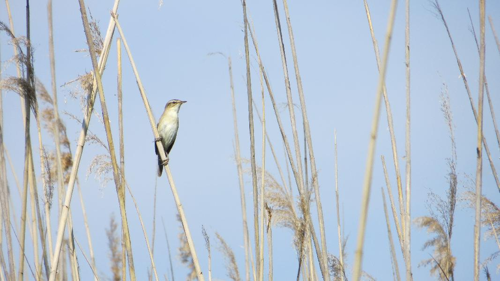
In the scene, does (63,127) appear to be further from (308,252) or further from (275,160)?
(308,252)

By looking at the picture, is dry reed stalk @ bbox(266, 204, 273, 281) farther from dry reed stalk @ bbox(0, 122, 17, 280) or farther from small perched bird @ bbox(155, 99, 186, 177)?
small perched bird @ bbox(155, 99, 186, 177)

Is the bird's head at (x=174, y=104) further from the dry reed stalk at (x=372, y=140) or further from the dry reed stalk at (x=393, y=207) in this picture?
the dry reed stalk at (x=372, y=140)

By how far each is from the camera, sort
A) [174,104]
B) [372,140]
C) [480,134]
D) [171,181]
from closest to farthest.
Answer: [372,140] → [171,181] → [480,134] → [174,104]

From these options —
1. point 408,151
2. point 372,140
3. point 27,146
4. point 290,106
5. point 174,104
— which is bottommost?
point 372,140

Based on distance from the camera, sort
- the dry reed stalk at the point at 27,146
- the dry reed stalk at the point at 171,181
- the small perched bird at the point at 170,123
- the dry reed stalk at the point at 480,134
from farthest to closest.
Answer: the small perched bird at the point at 170,123, the dry reed stalk at the point at 27,146, the dry reed stalk at the point at 480,134, the dry reed stalk at the point at 171,181

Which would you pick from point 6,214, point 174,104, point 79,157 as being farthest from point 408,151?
point 174,104

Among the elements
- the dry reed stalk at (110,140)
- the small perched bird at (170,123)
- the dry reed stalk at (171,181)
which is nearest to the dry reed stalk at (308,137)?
the dry reed stalk at (171,181)

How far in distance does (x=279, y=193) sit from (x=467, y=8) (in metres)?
1.81

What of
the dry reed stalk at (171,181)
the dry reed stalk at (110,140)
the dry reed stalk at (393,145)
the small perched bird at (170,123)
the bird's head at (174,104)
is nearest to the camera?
the dry reed stalk at (110,140)

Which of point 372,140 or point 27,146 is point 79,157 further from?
point 372,140

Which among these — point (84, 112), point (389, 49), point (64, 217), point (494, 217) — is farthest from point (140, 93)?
point (494, 217)

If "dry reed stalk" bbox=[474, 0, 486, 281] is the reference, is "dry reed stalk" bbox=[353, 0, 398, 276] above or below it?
below

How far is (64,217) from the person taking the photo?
2586mm

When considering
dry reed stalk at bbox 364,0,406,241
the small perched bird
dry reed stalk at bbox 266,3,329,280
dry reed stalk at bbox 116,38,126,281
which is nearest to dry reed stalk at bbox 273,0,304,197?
dry reed stalk at bbox 266,3,329,280
